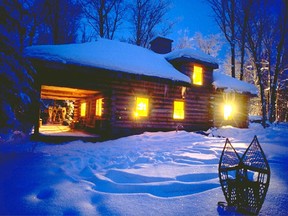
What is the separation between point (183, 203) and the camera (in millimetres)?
3404

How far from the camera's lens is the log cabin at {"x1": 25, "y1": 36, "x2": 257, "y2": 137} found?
1081 centimetres

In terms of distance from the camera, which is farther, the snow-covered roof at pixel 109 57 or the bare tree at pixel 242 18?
the bare tree at pixel 242 18

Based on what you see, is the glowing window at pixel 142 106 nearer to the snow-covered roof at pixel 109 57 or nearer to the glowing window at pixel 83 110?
the snow-covered roof at pixel 109 57

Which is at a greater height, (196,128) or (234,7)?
(234,7)

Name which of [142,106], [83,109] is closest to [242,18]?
[142,106]

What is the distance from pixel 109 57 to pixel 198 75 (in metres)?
7.46

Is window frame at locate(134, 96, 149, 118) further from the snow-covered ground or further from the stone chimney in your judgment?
the stone chimney

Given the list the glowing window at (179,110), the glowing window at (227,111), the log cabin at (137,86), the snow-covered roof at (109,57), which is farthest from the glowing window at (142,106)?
the glowing window at (227,111)

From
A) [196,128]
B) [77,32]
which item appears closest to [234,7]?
[196,128]

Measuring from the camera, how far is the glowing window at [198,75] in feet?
52.6

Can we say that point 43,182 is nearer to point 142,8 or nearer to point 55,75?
point 55,75

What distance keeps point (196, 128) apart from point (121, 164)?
10.6 meters

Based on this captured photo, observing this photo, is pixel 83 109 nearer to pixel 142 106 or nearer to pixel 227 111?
pixel 142 106

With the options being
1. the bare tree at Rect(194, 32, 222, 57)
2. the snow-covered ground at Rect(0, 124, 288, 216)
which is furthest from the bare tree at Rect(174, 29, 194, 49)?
the snow-covered ground at Rect(0, 124, 288, 216)
